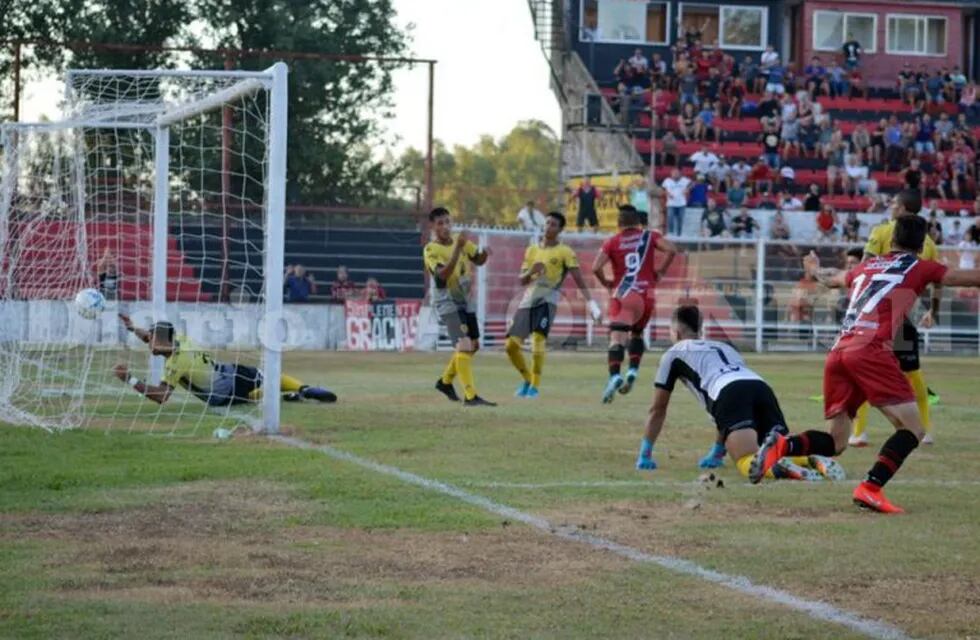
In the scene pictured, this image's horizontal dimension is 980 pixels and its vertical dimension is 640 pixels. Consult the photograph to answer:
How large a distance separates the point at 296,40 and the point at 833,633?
3609 cm

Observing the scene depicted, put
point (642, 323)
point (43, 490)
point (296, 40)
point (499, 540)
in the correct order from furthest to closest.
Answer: point (296, 40)
point (642, 323)
point (43, 490)
point (499, 540)

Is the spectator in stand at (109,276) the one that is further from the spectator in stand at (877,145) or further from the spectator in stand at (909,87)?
the spectator in stand at (909,87)

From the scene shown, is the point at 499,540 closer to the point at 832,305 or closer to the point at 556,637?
the point at 556,637

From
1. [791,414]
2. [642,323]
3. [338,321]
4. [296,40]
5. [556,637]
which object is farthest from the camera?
[296,40]

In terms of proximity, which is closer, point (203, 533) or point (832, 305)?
point (203, 533)

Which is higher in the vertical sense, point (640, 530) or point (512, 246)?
point (512, 246)

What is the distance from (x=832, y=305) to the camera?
34.9 meters

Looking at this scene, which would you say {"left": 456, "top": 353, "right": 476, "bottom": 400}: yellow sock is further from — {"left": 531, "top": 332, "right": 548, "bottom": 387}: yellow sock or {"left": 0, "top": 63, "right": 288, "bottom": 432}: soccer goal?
{"left": 0, "top": 63, "right": 288, "bottom": 432}: soccer goal

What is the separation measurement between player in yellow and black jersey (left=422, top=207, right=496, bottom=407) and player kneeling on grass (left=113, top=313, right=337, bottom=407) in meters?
2.24

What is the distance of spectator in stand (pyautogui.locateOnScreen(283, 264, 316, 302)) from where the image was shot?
32688mm

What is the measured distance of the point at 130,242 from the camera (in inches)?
1050

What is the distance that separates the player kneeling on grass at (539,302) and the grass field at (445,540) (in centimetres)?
526

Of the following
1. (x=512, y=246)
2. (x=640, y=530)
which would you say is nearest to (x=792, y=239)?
(x=512, y=246)

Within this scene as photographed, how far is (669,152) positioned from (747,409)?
31.7m
